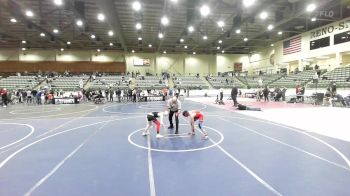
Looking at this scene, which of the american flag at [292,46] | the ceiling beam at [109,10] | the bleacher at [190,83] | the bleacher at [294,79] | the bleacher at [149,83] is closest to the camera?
the ceiling beam at [109,10]

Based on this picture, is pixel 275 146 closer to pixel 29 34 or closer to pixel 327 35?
pixel 327 35

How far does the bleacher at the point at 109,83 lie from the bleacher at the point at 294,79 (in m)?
20.1

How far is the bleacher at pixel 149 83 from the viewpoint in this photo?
108 feet

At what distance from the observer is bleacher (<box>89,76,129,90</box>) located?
3134 cm

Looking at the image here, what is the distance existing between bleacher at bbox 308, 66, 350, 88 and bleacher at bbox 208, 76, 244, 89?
11.1m

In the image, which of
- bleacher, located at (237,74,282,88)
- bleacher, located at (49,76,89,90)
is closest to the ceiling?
bleacher, located at (49,76,89,90)


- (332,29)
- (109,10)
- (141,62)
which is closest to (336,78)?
(332,29)

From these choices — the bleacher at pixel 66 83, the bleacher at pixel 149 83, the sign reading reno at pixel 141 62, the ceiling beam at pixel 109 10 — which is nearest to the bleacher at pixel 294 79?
the bleacher at pixel 149 83

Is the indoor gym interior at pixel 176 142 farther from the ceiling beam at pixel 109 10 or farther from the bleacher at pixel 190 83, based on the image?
the bleacher at pixel 190 83

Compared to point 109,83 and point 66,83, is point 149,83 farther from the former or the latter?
point 66,83

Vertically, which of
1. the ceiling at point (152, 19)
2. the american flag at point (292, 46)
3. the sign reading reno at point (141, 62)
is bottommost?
the sign reading reno at point (141, 62)

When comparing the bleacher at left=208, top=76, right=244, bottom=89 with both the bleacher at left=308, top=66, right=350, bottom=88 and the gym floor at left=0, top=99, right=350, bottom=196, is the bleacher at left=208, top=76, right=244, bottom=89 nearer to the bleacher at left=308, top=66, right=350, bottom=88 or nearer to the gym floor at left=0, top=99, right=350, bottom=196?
the bleacher at left=308, top=66, right=350, bottom=88

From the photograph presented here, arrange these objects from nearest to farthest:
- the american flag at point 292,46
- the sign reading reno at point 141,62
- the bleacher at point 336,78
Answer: the bleacher at point 336,78 → the american flag at point 292,46 → the sign reading reno at point 141,62

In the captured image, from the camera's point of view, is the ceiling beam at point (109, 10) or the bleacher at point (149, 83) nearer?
the ceiling beam at point (109, 10)
